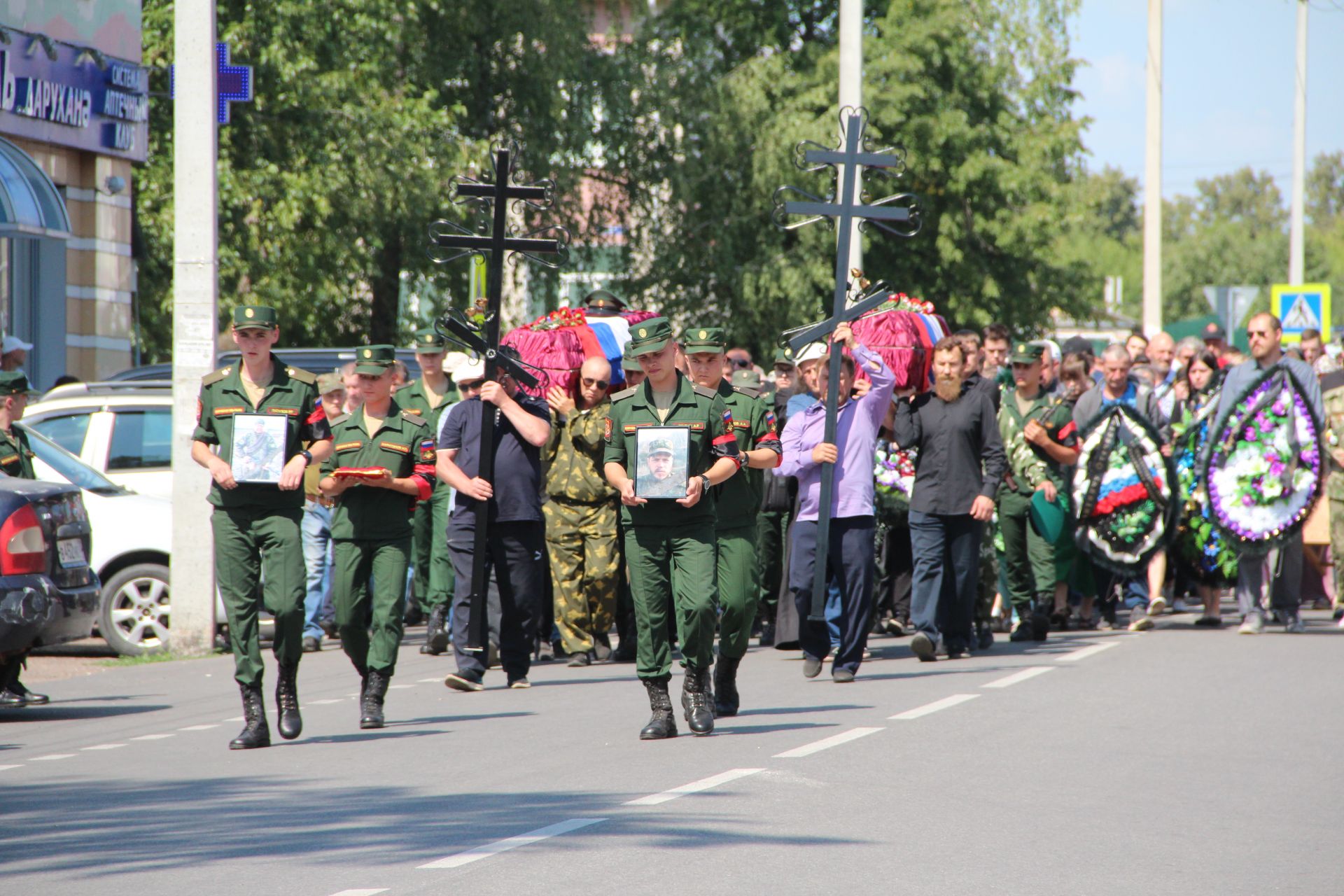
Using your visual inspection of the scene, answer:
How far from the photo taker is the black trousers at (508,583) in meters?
11.7

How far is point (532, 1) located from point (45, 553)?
22102 mm

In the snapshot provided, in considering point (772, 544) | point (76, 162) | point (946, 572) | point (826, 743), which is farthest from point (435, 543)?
point (76, 162)

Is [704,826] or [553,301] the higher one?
[553,301]

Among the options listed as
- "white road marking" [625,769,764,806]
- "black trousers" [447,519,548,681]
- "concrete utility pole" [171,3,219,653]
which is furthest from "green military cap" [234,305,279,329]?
"concrete utility pole" [171,3,219,653]

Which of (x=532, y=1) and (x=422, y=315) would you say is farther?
(x=422, y=315)

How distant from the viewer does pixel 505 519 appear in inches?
462

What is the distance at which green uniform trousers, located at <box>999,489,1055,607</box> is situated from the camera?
14.9 meters

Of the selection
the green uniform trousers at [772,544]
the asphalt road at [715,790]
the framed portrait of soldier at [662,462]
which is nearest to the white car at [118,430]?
the asphalt road at [715,790]

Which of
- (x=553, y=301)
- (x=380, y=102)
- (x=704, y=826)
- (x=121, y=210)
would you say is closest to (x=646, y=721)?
(x=704, y=826)

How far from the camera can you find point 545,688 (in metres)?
12.0

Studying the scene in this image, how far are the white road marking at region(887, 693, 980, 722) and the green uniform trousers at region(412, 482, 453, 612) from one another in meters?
4.26

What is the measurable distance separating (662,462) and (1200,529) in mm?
7492

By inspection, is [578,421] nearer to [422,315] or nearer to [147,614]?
[147,614]

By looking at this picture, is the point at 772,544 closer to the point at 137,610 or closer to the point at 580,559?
the point at 580,559
